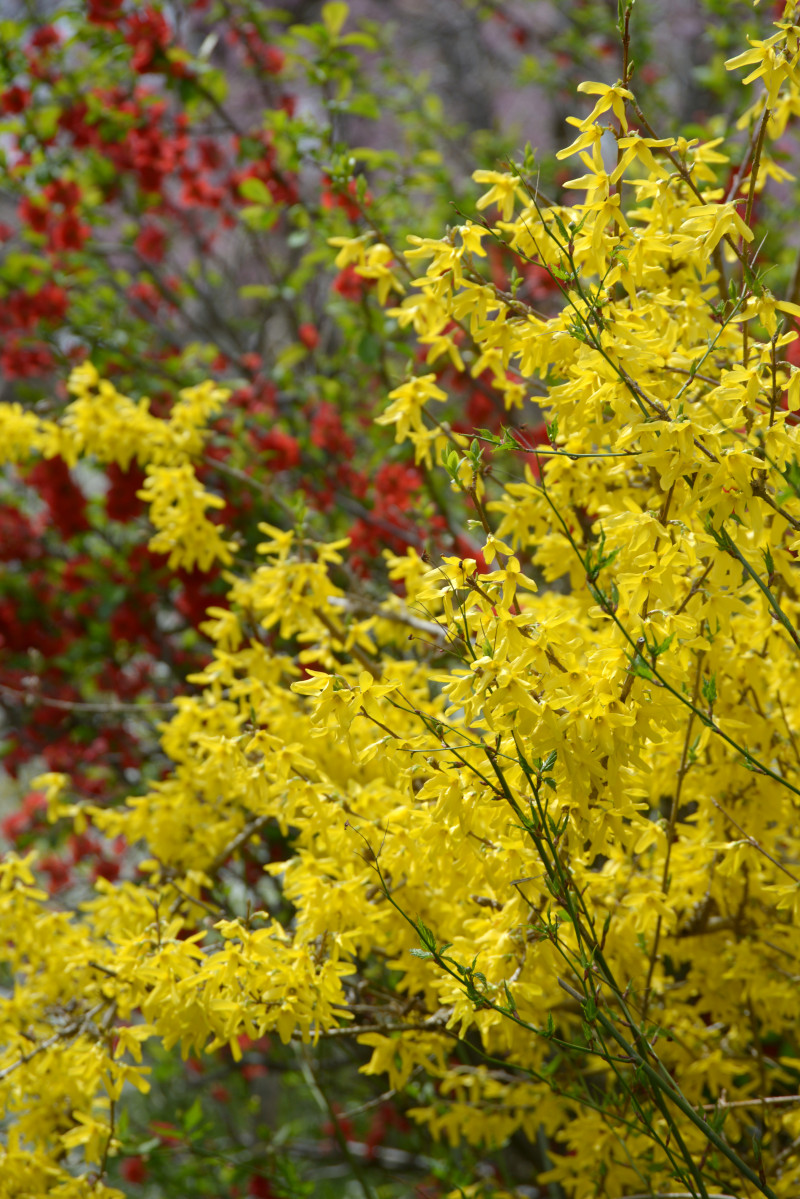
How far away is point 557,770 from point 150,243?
12.6ft

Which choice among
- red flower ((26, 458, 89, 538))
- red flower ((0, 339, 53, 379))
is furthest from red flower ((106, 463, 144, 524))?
red flower ((0, 339, 53, 379))

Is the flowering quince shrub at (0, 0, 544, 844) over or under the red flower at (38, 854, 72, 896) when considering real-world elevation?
over

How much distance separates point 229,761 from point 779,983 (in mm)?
1177

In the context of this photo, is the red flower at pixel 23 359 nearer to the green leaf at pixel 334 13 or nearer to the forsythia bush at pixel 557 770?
the green leaf at pixel 334 13

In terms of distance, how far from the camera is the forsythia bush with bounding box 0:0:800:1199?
1.29 m

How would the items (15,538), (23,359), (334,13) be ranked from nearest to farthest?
(334,13) → (23,359) → (15,538)

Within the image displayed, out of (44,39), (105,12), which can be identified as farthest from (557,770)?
(44,39)

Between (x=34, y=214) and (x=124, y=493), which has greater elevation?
(x=34, y=214)

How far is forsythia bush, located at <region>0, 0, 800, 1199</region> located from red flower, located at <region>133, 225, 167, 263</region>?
7.72ft

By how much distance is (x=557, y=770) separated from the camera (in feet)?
4.31

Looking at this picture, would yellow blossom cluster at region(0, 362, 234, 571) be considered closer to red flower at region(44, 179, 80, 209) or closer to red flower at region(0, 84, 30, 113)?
red flower at region(44, 179, 80, 209)

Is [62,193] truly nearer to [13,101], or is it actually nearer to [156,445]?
[13,101]

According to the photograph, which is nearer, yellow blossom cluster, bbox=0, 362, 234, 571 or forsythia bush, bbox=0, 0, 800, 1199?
forsythia bush, bbox=0, 0, 800, 1199

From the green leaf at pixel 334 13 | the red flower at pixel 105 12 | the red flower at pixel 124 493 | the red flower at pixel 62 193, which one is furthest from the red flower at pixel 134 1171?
the red flower at pixel 105 12
